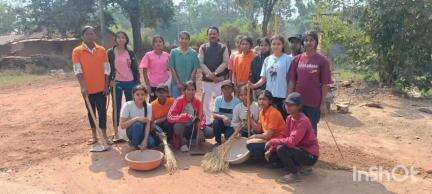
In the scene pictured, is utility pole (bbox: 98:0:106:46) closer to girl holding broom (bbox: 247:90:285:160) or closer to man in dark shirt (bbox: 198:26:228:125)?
man in dark shirt (bbox: 198:26:228:125)

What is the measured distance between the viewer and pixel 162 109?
6207 millimetres

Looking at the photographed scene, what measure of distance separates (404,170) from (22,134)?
5.96 m

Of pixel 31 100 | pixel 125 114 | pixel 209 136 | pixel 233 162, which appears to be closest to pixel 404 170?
pixel 233 162

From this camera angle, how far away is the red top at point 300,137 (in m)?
4.78

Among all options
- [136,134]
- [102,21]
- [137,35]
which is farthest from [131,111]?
[137,35]

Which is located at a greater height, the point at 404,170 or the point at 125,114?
the point at 125,114

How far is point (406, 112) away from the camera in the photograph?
357 inches

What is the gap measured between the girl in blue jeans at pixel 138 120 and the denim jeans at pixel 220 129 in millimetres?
870

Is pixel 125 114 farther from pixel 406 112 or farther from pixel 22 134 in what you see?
pixel 406 112

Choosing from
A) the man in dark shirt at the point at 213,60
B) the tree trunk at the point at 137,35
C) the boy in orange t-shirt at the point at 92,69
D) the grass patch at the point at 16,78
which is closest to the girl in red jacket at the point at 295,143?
the man in dark shirt at the point at 213,60

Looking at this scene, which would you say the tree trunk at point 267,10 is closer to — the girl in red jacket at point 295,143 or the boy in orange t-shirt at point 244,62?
the boy in orange t-shirt at point 244,62

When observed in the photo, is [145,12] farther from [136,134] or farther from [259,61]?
[136,134]

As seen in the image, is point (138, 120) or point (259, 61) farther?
point (259, 61)

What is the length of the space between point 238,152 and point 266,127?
1.89 feet
